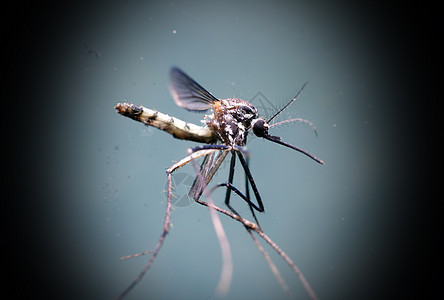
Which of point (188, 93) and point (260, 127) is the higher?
point (188, 93)

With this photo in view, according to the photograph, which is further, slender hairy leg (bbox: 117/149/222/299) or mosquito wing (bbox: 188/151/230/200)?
mosquito wing (bbox: 188/151/230/200)

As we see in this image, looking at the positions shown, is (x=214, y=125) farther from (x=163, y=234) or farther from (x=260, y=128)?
(x=163, y=234)

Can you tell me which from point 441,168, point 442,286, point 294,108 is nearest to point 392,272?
point 442,286

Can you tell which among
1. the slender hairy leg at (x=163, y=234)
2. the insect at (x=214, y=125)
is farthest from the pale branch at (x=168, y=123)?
the slender hairy leg at (x=163, y=234)

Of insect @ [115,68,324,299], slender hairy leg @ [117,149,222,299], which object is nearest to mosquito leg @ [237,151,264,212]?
insect @ [115,68,324,299]

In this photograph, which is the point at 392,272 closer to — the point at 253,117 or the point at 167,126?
the point at 253,117

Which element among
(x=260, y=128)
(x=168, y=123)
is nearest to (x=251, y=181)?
(x=260, y=128)

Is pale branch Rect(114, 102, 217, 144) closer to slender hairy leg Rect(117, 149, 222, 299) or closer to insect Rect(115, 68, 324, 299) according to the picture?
insect Rect(115, 68, 324, 299)
